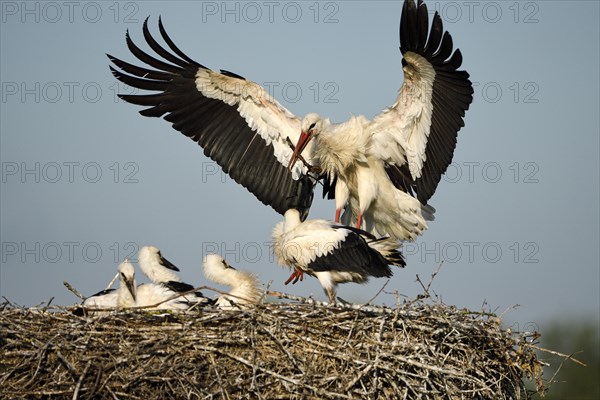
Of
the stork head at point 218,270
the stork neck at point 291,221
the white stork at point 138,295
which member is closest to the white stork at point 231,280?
the stork head at point 218,270

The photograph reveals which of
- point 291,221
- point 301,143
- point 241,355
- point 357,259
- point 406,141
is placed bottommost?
point 241,355

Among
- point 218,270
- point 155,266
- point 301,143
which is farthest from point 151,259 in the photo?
point 301,143

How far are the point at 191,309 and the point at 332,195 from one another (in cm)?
336

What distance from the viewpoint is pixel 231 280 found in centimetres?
803

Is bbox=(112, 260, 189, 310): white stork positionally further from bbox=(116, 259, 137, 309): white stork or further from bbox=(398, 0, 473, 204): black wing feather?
bbox=(398, 0, 473, 204): black wing feather

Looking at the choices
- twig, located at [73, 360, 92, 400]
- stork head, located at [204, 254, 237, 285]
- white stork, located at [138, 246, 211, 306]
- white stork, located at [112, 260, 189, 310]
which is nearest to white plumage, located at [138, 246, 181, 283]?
white stork, located at [138, 246, 211, 306]

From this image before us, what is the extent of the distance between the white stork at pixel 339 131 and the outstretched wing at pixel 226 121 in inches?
0.4

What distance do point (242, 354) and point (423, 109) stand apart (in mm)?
3515

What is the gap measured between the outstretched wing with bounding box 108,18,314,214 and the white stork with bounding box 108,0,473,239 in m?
0.01

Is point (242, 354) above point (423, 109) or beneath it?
beneath

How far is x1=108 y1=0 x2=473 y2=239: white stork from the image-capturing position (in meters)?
8.93

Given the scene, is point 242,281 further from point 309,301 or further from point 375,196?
point 375,196

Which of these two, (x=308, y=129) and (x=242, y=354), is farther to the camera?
(x=308, y=129)

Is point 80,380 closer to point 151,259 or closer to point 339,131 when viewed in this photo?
point 151,259
